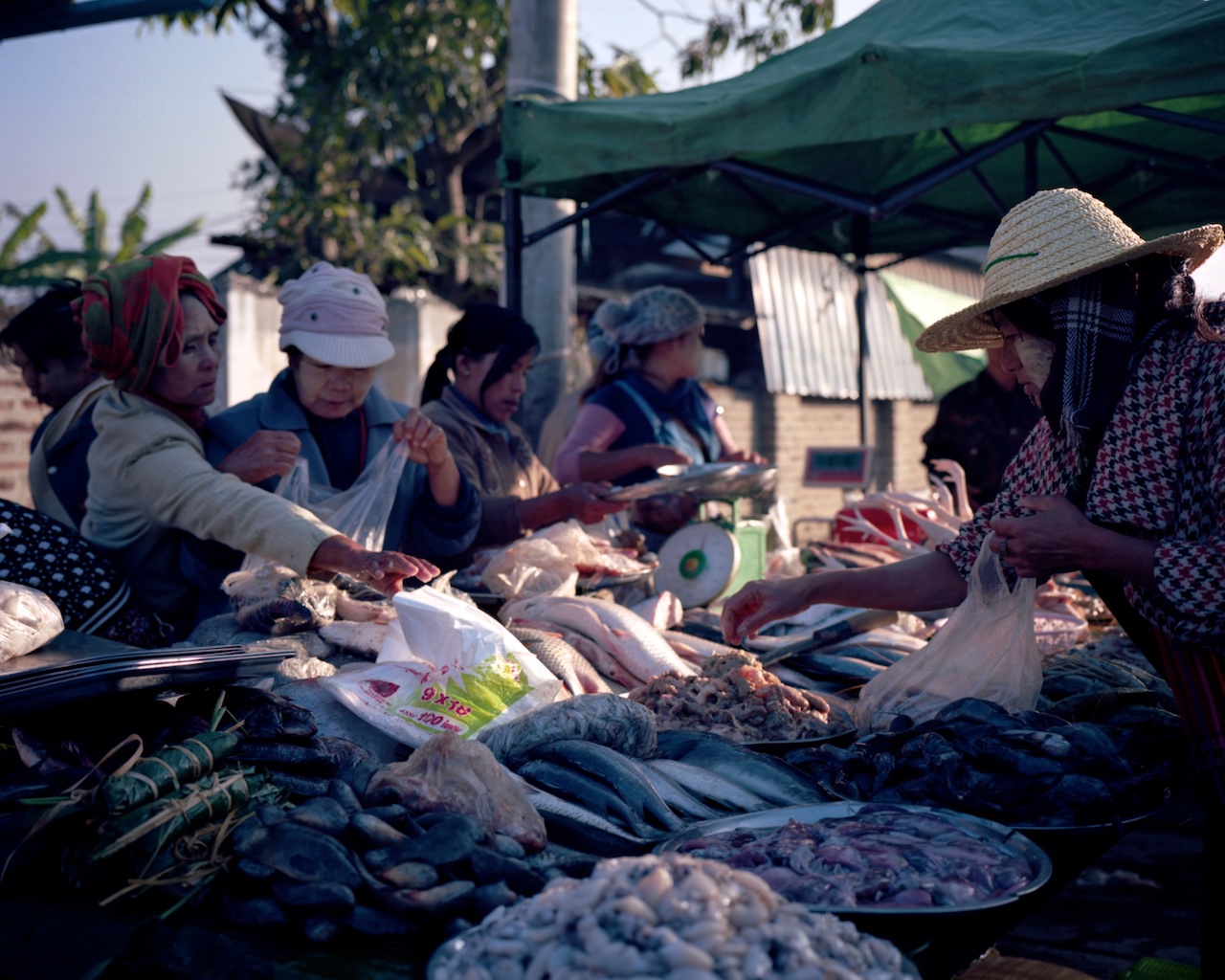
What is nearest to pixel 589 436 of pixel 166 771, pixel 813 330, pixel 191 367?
pixel 191 367

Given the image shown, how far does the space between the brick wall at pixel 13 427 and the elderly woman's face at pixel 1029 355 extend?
18.3 feet

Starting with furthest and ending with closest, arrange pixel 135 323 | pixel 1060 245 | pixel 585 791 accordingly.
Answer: pixel 135 323 < pixel 1060 245 < pixel 585 791

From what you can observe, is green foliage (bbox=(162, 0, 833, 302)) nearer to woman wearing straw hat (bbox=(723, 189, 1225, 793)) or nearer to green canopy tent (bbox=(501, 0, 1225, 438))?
green canopy tent (bbox=(501, 0, 1225, 438))

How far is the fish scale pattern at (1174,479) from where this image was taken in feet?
6.15

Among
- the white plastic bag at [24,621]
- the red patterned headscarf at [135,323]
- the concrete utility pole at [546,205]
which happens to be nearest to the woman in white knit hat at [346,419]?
the red patterned headscarf at [135,323]

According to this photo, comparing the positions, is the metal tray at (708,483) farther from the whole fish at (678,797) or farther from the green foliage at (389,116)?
the green foliage at (389,116)

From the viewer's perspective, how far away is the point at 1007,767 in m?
2.01

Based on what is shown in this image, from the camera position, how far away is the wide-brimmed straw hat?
2041mm

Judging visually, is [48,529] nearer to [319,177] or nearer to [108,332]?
[108,332]

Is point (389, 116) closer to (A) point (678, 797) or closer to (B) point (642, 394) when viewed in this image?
(B) point (642, 394)

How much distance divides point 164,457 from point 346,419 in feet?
2.39

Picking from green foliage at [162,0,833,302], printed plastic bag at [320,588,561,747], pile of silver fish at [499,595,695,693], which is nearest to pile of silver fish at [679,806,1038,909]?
printed plastic bag at [320,588,561,747]

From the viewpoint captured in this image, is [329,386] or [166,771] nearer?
[166,771]

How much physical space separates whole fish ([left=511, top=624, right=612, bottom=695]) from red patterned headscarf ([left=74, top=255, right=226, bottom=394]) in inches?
46.0
